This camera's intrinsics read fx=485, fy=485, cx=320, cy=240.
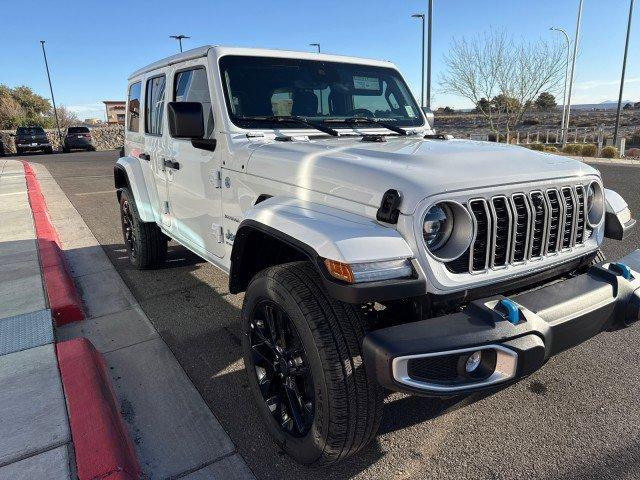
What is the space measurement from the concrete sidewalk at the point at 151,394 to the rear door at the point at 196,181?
842mm

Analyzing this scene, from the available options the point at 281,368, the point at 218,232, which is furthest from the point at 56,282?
the point at 281,368

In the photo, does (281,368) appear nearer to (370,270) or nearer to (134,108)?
(370,270)

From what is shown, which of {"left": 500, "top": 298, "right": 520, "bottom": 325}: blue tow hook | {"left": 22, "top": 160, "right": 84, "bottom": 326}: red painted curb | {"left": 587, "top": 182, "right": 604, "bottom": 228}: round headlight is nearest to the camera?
{"left": 500, "top": 298, "right": 520, "bottom": 325}: blue tow hook

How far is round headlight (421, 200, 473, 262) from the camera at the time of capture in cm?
204

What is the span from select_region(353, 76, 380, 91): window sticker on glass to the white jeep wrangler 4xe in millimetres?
756

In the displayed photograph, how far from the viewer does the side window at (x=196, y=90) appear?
3.35 metres

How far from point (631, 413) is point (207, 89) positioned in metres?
3.27

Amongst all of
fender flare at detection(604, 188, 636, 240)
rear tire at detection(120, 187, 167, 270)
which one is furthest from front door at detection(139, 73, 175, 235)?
fender flare at detection(604, 188, 636, 240)

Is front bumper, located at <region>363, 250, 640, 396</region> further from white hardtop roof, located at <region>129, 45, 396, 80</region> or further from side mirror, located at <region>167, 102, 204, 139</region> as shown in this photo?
white hardtop roof, located at <region>129, 45, 396, 80</region>

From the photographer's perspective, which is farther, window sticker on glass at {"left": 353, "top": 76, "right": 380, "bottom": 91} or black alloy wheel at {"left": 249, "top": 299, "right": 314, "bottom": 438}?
window sticker on glass at {"left": 353, "top": 76, "right": 380, "bottom": 91}

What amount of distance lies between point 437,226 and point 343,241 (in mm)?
452

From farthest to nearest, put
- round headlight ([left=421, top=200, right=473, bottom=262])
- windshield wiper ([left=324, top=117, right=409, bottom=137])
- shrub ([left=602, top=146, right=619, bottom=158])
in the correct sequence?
shrub ([left=602, top=146, right=619, bottom=158])
windshield wiper ([left=324, top=117, right=409, bottom=137])
round headlight ([left=421, top=200, right=473, bottom=262])

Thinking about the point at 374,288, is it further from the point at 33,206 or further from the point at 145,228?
the point at 33,206

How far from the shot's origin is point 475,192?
2.08 metres
